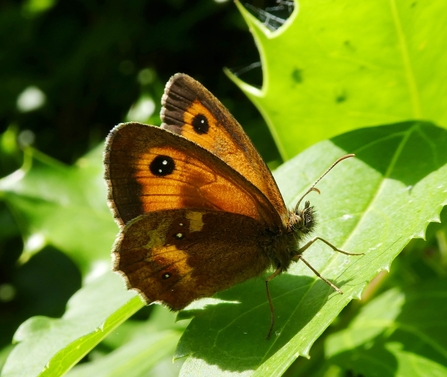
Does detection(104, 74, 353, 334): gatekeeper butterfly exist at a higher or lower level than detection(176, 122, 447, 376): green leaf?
higher

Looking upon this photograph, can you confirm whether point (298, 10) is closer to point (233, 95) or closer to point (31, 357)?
point (31, 357)

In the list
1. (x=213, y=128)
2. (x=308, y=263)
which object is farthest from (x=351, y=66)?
(x=308, y=263)

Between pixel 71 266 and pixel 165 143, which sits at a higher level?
pixel 165 143

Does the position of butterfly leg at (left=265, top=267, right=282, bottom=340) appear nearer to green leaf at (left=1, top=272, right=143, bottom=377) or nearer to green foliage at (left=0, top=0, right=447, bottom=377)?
green foliage at (left=0, top=0, right=447, bottom=377)

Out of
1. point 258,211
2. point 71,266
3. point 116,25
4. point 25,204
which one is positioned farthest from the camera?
point 116,25

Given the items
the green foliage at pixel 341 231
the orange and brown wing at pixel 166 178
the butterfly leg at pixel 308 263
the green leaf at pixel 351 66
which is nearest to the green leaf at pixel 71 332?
the green foliage at pixel 341 231

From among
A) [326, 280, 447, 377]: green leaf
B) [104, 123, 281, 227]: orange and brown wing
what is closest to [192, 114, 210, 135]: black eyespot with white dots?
[104, 123, 281, 227]: orange and brown wing

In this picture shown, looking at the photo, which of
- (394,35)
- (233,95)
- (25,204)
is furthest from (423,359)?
(233,95)

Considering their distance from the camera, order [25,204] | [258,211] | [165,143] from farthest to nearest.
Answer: [25,204] → [258,211] → [165,143]

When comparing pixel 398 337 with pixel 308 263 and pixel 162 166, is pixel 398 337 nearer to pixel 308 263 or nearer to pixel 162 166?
pixel 308 263
